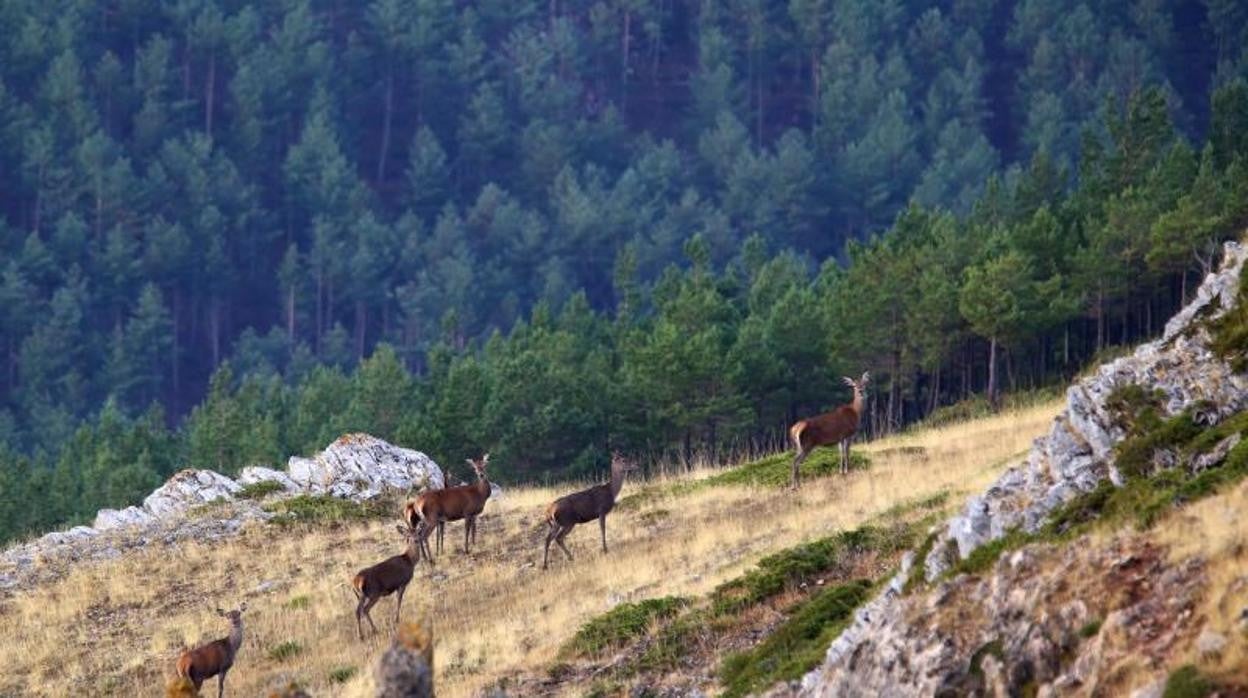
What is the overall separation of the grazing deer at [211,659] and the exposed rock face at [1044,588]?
8.67 meters

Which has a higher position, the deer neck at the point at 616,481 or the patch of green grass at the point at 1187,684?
the patch of green grass at the point at 1187,684

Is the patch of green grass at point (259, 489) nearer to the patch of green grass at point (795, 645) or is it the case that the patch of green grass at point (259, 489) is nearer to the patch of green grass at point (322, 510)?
the patch of green grass at point (322, 510)

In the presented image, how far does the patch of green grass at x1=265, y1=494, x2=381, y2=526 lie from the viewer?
36.2m

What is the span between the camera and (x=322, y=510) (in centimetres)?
3650

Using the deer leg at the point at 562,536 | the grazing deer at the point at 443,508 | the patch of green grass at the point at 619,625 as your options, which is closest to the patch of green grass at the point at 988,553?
the patch of green grass at the point at 619,625

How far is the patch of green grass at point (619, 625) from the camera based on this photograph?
24.3 meters

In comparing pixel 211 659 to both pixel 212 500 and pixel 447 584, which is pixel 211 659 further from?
pixel 212 500

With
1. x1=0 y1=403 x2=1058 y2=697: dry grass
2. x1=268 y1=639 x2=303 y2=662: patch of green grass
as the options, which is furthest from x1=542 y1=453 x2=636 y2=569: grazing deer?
x1=268 y1=639 x2=303 y2=662: patch of green grass

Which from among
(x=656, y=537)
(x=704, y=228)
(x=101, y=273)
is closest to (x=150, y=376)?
(x=101, y=273)

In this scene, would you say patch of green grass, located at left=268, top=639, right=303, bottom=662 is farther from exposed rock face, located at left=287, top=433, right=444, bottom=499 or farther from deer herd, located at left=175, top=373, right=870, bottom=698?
exposed rock face, located at left=287, top=433, right=444, bottom=499

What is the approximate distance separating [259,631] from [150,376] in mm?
131620

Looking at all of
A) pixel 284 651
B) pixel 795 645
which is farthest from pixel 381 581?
pixel 795 645

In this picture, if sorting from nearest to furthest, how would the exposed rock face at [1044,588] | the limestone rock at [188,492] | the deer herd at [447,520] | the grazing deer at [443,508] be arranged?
the exposed rock face at [1044,588] < the deer herd at [447,520] < the grazing deer at [443,508] < the limestone rock at [188,492]

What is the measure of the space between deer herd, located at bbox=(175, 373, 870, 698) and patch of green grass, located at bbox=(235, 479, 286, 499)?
489 centimetres
